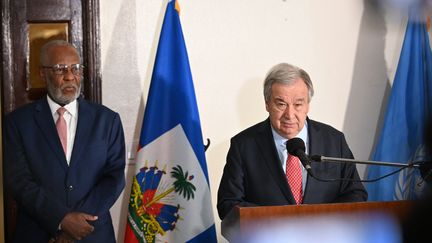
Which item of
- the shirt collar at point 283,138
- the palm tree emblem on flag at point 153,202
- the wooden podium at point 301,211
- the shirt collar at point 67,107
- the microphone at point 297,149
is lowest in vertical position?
the palm tree emblem on flag at point 153,202

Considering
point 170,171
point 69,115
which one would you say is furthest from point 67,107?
point 170,171

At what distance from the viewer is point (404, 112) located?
400 centimetres

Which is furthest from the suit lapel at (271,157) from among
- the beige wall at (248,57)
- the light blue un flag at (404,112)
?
the light blue un flag at (404,112)

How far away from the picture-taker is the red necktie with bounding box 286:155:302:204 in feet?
8.55

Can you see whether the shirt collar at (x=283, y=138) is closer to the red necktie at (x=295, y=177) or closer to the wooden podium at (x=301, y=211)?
the red necktie at (x=295, y=177)

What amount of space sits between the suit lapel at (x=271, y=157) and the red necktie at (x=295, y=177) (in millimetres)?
39

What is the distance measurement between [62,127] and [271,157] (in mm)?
1076

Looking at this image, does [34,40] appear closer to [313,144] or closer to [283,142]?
[283,142]

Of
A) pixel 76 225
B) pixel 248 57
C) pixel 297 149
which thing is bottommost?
pixel 76 225

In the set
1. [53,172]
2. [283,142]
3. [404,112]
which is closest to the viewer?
[283,142]

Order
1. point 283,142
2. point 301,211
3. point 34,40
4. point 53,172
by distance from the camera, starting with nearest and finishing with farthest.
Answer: point 301,211
point 283,142
point 53,172
point 34,40

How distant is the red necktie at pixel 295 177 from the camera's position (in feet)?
8.55

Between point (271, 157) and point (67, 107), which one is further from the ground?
point (67, 107)

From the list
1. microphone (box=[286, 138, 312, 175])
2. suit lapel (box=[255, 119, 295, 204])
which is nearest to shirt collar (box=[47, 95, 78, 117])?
suit lapel (box=[255, 119, 295, 204])
